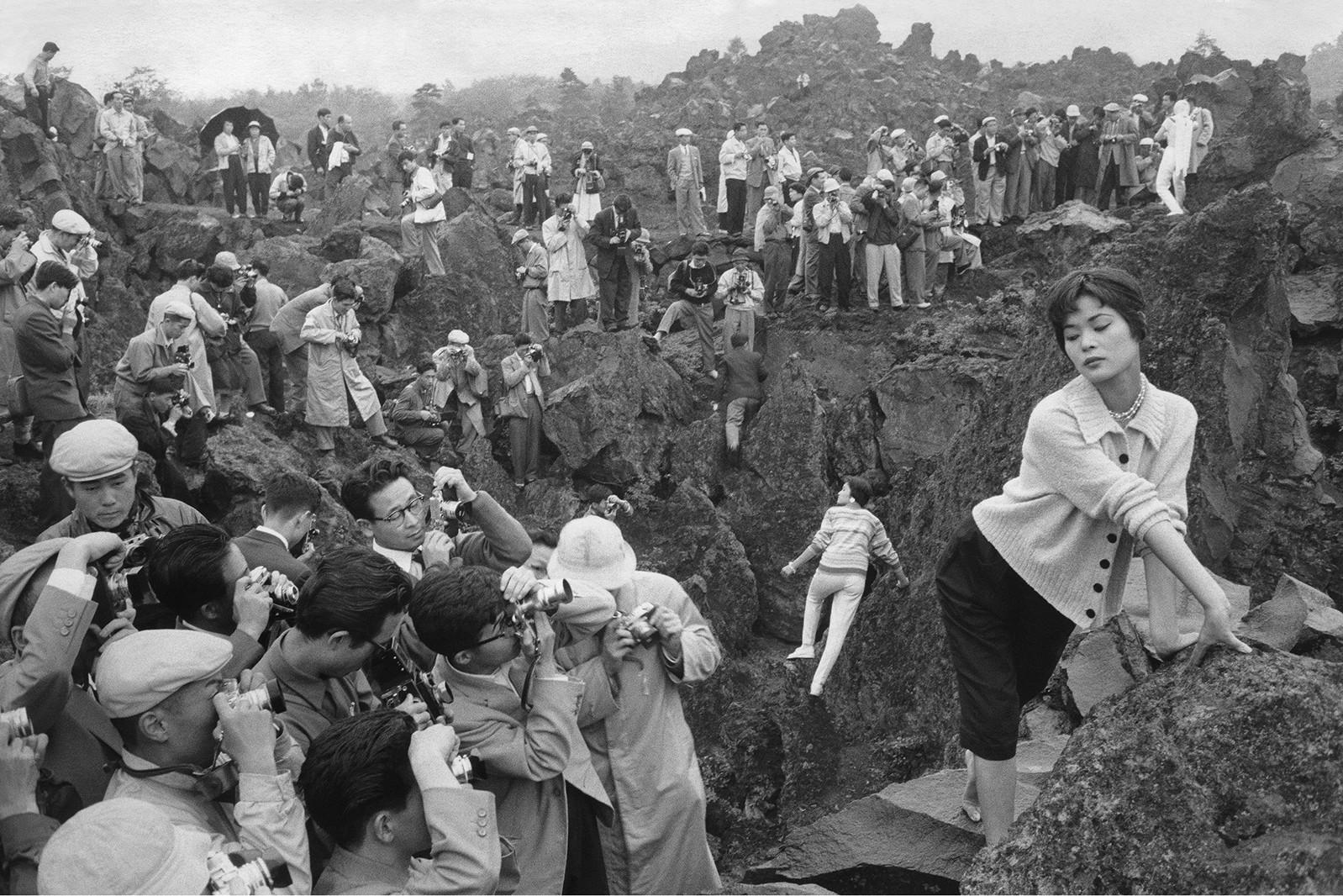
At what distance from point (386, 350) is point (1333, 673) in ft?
62.4

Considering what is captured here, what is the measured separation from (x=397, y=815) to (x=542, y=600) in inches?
29.3

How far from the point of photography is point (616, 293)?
19.1 metres

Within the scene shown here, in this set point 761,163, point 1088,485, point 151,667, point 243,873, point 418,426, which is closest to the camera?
point 243,873

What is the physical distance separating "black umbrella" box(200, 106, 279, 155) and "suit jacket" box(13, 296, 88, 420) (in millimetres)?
19016

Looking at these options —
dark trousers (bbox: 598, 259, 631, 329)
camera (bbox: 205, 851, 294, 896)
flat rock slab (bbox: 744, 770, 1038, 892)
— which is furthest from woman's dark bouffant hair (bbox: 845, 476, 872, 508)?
dark trousers (bbox: 598, 259, 631, 329)

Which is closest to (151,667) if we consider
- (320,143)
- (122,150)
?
(122,150)

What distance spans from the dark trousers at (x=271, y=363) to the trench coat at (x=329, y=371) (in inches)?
26.6

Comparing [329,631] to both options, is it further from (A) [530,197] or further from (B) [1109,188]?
(B) [1109,188]

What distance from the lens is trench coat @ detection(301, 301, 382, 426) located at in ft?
42.1

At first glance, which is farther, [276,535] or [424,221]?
[424,221]

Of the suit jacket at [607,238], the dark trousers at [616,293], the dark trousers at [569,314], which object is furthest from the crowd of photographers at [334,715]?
the dark trousers at [569,314]

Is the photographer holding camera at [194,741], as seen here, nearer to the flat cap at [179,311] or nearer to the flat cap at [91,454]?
the flat cap at [91,454]

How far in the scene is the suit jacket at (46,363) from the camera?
27.9 ft

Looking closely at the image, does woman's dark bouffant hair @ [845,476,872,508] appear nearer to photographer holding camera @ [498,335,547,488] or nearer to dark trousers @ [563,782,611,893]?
dark trousers @ [563,782,611,893]
